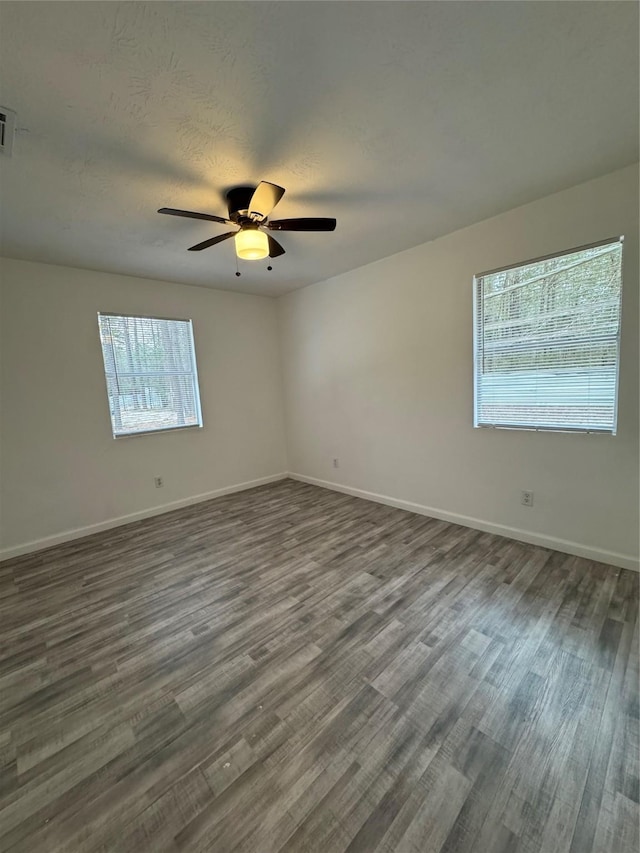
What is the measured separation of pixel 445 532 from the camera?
3002 millimetres

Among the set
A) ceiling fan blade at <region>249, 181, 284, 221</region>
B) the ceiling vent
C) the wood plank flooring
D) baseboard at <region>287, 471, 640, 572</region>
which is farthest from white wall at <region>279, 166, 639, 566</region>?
the ceiling vent

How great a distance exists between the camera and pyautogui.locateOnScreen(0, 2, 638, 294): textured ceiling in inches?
45.3

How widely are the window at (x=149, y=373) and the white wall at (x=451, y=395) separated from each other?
1.42 m

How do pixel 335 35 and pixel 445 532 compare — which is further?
pixel 445 532

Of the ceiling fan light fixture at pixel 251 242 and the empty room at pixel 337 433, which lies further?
the ceiling fan light fixture at pixel 251 242

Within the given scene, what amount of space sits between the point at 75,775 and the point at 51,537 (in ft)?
8.41

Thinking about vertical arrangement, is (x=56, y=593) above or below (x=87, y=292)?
below

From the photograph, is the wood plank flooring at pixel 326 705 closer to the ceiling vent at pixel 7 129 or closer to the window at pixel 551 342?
the window at pixel 551 342

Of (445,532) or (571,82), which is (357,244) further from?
(445,532)

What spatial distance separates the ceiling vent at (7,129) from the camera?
1.42m

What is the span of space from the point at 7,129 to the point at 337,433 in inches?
137

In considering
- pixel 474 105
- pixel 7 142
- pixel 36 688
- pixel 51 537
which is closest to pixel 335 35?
pixel 474 105

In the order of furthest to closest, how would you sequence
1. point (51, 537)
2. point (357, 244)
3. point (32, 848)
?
point (51, 537) → point (357, 244) → point (32, 848)

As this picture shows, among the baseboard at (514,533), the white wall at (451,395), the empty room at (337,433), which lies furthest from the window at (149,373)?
the baseboard at (514,533)
